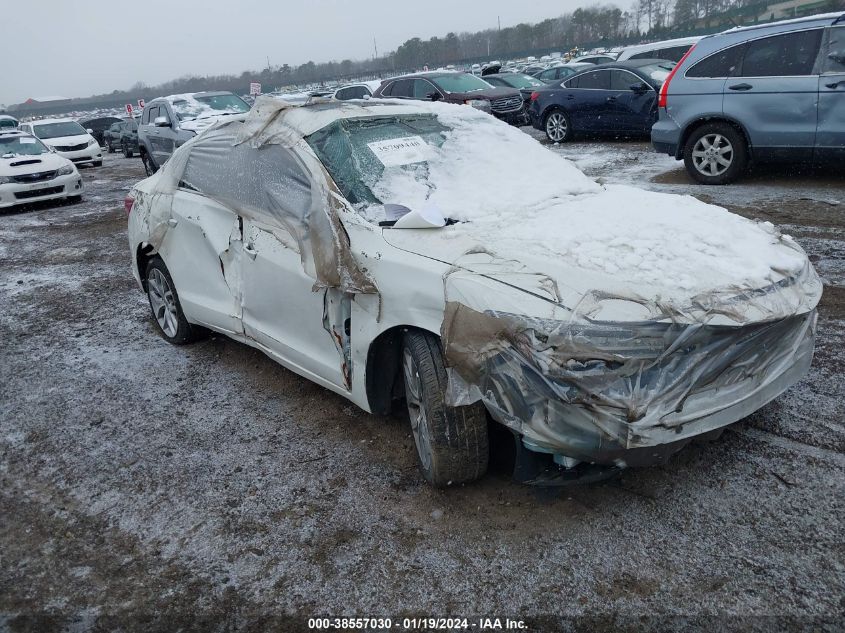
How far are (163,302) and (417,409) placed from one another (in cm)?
292

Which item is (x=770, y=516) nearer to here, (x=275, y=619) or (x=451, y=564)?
(x=451, y=564)

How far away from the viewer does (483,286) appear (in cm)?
266

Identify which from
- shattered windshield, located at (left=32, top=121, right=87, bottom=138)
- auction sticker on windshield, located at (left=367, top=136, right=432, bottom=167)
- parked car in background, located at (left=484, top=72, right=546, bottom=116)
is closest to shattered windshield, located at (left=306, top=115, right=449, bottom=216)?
auction sticker on windshield, located at (left=367, top=136, right=432, bottom=167)

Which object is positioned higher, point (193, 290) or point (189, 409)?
point (193, 290)

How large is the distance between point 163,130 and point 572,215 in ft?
39.2

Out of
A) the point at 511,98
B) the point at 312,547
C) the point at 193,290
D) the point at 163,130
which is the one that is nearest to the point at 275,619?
the point at 312,547

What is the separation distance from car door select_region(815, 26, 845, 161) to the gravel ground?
3940mm

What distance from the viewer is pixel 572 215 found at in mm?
3332

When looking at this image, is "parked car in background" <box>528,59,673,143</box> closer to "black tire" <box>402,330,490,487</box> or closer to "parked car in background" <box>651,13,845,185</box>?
"parked car in background" <box>651,13,845,185</box>

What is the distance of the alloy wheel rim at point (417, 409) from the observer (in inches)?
119

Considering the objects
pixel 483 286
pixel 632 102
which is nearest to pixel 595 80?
pixel 632 102

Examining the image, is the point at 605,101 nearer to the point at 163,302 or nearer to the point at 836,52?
the point at 836,52

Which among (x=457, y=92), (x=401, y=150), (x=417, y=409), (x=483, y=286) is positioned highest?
(x=401, y=150)

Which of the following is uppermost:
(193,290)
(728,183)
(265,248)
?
(265,248)
